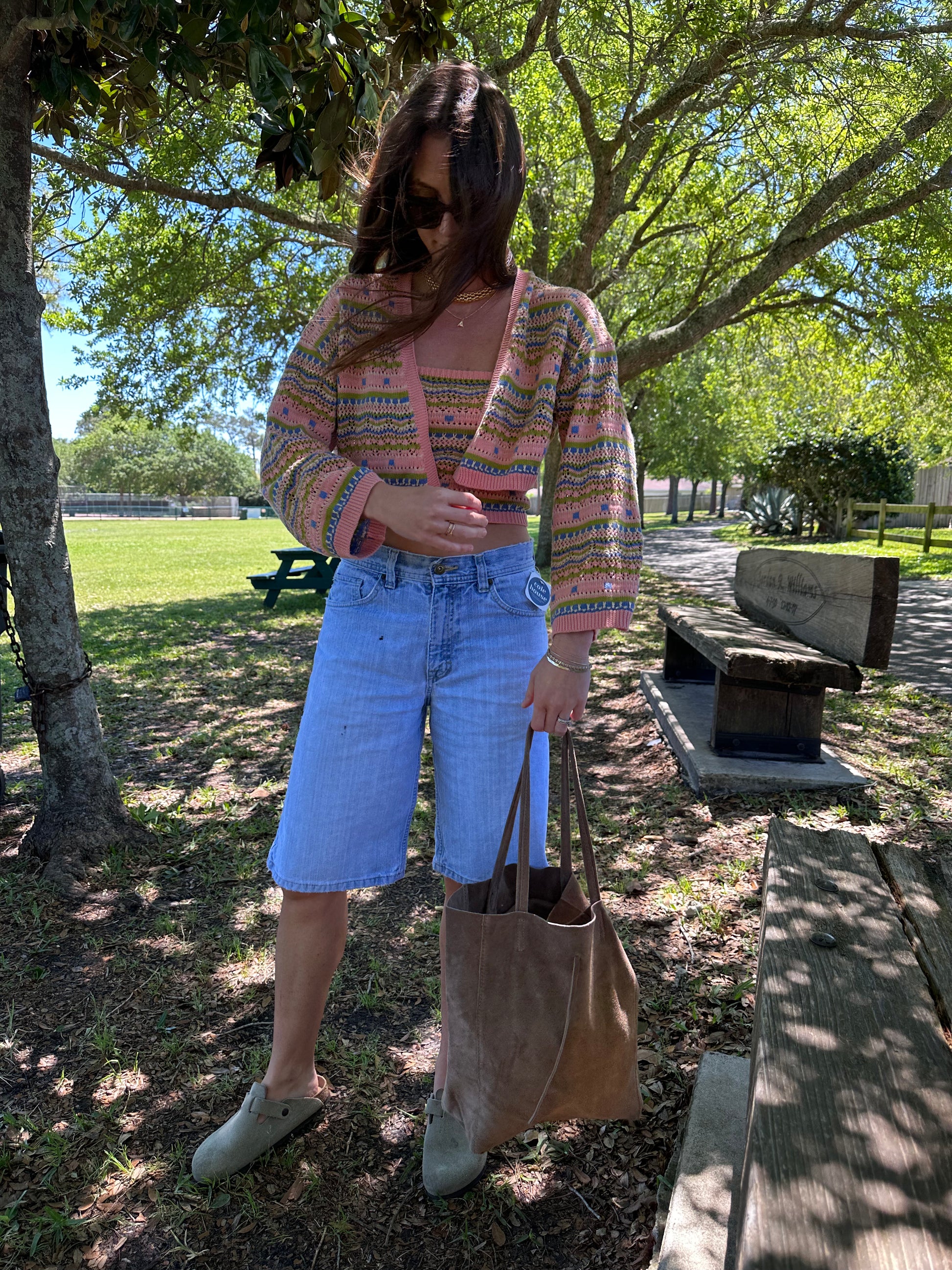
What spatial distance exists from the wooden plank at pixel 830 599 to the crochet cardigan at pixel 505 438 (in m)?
2.45

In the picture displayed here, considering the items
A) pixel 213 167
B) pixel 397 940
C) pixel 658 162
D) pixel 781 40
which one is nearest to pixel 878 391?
pixel 658 162

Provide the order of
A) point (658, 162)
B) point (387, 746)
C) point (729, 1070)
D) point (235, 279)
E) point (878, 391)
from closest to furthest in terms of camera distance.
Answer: point (387, 746), point (729, 1070), point (658, 162), point (235, 279), point (878, 391)

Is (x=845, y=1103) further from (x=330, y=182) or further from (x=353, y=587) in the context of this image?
(x=330, y=182)

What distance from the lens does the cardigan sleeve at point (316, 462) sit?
1617 mm

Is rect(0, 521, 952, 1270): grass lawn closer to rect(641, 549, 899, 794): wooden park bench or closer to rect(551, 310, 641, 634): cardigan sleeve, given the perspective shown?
rect(641, 549, 899, 794): wooden park bench

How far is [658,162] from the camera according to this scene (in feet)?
32.4

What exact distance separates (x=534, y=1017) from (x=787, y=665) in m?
2.67

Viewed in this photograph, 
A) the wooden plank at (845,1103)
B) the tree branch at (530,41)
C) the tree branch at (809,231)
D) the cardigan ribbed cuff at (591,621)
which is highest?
the tree branch at (530,41)

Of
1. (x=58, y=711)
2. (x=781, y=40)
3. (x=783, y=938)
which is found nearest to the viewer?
(x=783, y=938)

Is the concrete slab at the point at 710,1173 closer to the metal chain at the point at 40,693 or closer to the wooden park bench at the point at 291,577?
the metal chain at the point at 40,693

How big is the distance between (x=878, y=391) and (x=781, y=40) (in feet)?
48.1

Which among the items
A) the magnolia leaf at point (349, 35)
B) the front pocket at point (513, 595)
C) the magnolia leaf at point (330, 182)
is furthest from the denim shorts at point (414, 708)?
the magnolia leaf at point (349, 35)

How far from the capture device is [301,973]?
5.99 feet

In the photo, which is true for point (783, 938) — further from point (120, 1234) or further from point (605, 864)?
point (605, 864)
